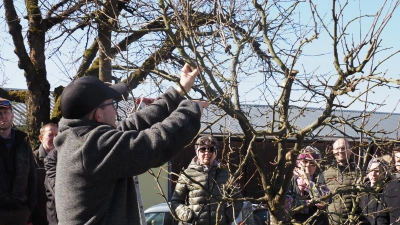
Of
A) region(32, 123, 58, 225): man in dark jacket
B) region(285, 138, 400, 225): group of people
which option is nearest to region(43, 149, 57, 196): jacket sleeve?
region(32, 123, 58, 225): man in dark jacket

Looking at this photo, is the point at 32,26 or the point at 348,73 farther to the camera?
the point at 32,26

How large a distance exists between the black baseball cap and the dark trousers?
3.00m

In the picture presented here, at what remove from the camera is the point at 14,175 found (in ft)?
18.7

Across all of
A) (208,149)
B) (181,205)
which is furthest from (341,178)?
(181,205)

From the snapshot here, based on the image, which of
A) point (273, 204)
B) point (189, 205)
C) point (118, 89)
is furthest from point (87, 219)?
point (189, 205)

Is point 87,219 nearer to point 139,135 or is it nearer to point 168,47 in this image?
point 139,135

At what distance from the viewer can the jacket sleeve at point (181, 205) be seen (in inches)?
222

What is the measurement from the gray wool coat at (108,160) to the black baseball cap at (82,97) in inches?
1.9

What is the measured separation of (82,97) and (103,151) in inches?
11.8

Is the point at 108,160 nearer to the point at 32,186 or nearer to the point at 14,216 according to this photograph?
the point at 14,216

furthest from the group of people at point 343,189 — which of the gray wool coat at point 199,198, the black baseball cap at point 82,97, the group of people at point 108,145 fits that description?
the black baseball cap at point 82,97

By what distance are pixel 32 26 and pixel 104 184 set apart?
789 cm

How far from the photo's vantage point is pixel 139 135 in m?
2.77

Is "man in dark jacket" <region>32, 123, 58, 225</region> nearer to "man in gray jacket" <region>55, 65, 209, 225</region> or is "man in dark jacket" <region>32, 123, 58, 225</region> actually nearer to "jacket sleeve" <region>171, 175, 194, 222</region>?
"jacket sleeve" <region>171, 175, 194, 222</region>
